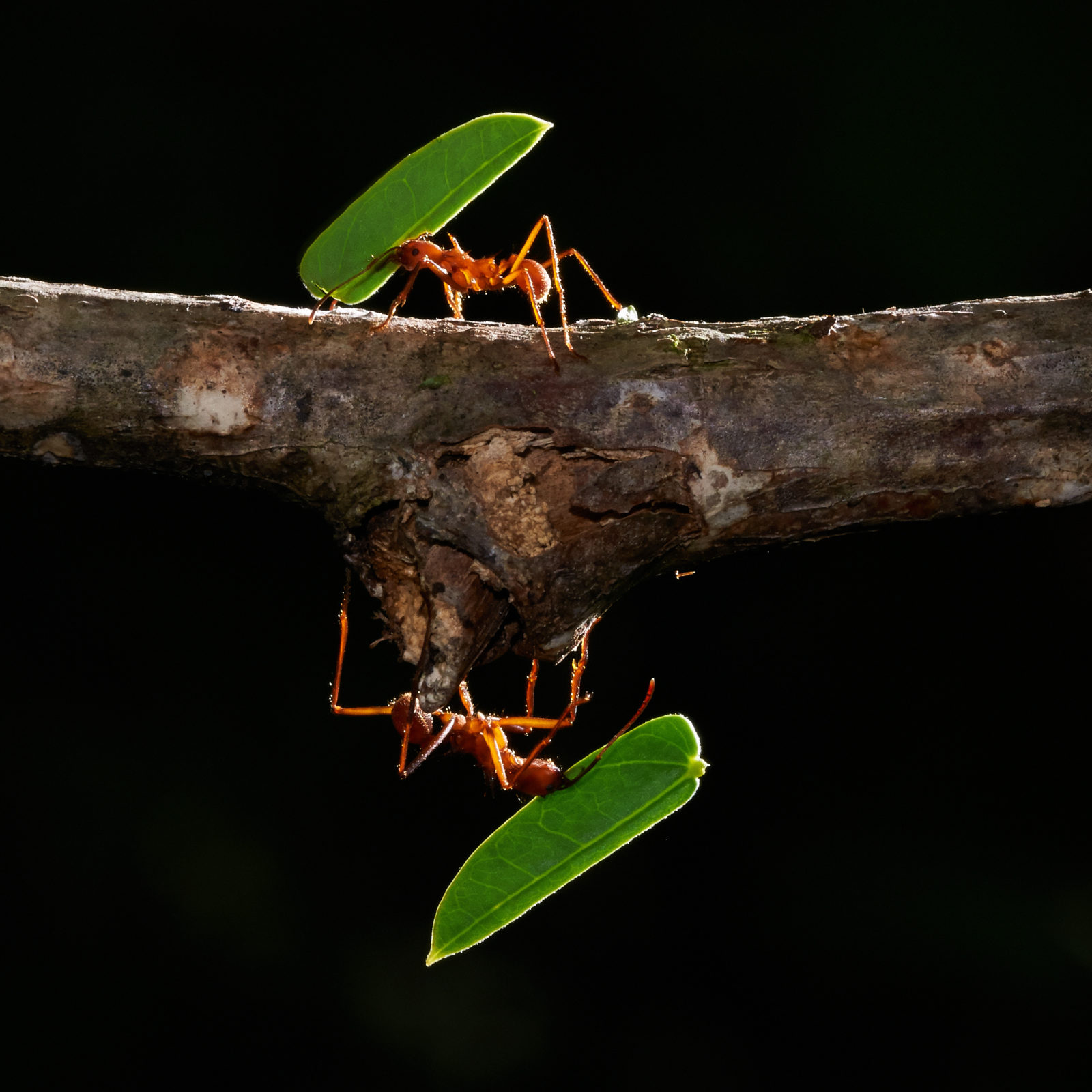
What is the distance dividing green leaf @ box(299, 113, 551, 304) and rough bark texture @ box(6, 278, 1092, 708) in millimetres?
146

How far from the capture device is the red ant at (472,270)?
4.50 ft

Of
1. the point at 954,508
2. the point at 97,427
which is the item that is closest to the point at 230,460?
the point at 97,427

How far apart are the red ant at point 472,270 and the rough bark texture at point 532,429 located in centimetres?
14

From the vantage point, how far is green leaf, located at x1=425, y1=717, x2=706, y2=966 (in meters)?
1.09

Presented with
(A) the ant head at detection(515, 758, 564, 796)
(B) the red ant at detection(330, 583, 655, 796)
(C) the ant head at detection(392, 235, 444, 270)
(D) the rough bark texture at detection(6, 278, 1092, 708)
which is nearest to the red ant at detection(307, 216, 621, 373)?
(C) the ant head at detection(392, 235, 444, 270)

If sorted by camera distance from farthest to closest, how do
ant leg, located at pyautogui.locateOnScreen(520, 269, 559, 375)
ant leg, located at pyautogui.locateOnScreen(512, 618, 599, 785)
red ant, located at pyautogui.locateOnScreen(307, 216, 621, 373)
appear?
1. ant leg, located at pyautogui.locateOnScreen(512, 618, 599, 785)
2. red ant, located at pyautogui.locateOnScreen(307, 216, 621, 373)
3. ant leg, located at pyautogui.locateOnScreen(520, 269, 559, 375)

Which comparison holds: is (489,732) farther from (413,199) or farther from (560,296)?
(413,199)

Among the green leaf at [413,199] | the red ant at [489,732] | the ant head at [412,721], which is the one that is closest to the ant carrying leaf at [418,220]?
the green leaf at [413,199]

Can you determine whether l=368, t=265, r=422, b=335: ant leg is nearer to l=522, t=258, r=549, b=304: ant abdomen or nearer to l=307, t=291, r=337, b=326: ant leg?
l=307, t=291, r=337, b=326: ant leg

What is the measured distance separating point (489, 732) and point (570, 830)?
433mm

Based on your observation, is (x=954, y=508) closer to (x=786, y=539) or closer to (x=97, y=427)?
(x=786, y=539)

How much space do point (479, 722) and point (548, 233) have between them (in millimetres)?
721

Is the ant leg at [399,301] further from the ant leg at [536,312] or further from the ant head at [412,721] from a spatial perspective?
the ant head at [412,721]

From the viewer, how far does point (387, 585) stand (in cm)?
124
